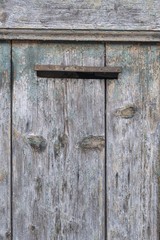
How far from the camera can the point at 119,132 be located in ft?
6.01

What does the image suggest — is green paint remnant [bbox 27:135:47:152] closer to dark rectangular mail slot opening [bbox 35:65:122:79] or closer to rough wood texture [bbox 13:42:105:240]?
rough wood texture [bbox 13:42:105:240]

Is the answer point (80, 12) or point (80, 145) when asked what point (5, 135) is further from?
point (80, 12)

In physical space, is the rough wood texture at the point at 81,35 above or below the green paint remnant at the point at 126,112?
above

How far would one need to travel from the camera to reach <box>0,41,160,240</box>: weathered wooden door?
1.82 metres

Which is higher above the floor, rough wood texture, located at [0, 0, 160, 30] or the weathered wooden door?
rough wood texture, located at [0, 0, 160, 30]

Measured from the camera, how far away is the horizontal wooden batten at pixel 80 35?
5.87 feet

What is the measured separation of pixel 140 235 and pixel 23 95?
0.61 m

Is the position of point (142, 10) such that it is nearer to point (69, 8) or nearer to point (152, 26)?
point (152, 26)

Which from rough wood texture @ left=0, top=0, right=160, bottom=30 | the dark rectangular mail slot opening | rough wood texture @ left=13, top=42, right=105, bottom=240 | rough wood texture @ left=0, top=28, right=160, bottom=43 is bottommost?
rough wood texture @ left=13, top=42, right=105, bottom=240

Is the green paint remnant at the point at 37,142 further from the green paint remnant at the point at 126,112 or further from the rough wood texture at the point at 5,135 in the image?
the green paint remnant at the point at 126,112

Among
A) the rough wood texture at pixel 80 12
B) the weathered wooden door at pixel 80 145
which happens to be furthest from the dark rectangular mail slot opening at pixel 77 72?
the rough wood texture at pixel 80 12

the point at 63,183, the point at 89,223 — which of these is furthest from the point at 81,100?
the point at 89,223

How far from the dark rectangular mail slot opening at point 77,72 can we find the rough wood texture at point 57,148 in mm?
19

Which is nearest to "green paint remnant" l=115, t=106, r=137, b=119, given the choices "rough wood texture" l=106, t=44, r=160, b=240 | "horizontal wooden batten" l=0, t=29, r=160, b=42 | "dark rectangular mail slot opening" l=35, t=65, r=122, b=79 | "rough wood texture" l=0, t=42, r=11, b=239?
"rough wood texture" l=106, t=44, r=160, b=240
